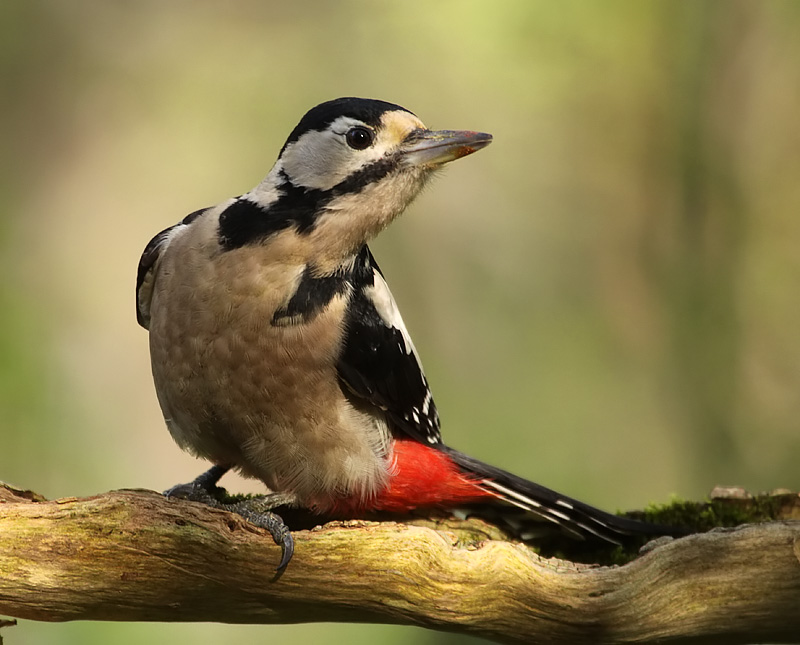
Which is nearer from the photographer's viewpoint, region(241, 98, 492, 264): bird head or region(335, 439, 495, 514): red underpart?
region(241, 98, 492, 264): bird head

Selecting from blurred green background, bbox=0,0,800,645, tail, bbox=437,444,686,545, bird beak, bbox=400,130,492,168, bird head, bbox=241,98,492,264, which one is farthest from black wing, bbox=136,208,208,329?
blurred green background, bbox=0,0,800,645

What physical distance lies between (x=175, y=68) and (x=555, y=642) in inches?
253

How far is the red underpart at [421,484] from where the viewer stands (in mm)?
3969

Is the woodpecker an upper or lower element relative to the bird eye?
lower

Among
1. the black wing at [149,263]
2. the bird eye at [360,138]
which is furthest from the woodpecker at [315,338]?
the black wing at [149,263]

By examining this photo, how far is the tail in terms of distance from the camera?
3.83 metres

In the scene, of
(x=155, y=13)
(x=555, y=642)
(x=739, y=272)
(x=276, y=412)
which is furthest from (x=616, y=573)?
(x=155, y=13)

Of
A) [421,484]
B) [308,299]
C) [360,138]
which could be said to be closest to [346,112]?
[360,138]

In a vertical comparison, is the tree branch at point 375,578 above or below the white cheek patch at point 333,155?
below

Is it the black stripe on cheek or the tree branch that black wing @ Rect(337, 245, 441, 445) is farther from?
the tree branch

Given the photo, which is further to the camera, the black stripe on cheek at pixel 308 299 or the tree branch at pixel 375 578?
the black stripe on cheek at pixel 308 299

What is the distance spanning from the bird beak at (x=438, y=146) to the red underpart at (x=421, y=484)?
124 cm

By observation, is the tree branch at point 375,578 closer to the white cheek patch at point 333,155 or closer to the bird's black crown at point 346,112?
the white cheek patch at point 333,155

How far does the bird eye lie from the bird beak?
138 millimetres
